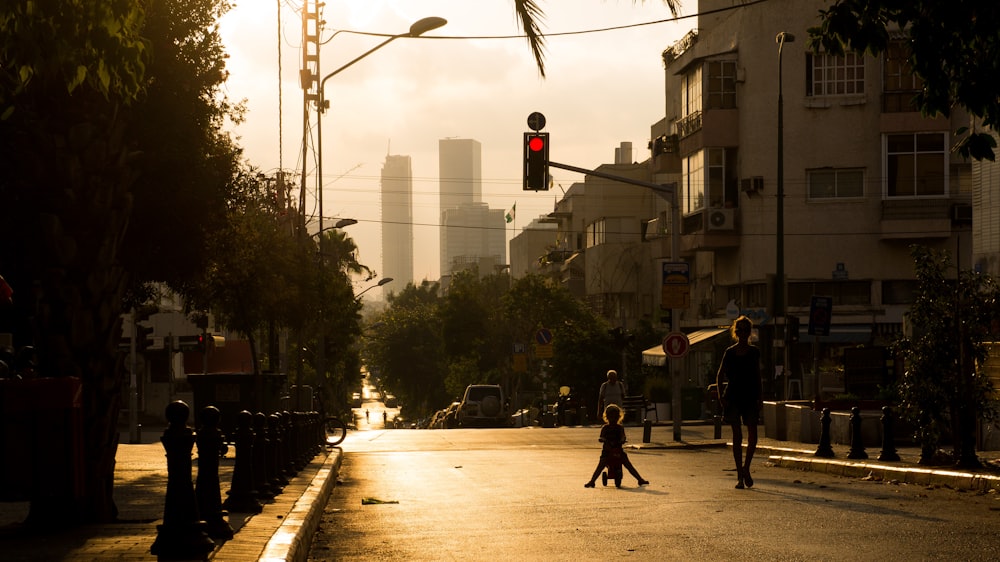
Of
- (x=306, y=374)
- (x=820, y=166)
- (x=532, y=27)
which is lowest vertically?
(x=306, y=374)

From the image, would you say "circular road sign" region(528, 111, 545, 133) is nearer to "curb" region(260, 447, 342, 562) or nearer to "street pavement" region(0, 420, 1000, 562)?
"street pavement" region(0, 420, 1000, 562)

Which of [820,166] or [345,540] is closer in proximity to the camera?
[345,540]

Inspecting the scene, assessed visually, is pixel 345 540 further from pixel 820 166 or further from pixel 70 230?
pixel 820 166

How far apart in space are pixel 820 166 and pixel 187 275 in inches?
1340

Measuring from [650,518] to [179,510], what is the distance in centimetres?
484

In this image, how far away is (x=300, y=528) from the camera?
30.1ft

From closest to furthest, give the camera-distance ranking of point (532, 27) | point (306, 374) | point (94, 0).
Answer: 1. point (94, 0)
2. point (532, 27)
3. point (306, 374)

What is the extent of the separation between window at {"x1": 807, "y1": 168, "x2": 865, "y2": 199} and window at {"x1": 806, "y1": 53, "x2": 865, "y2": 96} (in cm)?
289

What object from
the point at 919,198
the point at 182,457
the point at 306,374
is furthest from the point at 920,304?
the point at 306,374

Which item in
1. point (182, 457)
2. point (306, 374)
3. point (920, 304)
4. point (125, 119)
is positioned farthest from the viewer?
point (306, 374)

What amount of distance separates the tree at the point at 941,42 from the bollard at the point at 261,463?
18.7ft

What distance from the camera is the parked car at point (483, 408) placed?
175ft

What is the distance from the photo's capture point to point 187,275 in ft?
69.5

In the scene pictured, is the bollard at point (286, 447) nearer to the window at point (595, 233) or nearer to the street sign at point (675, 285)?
the street sign at point (675, 285)
